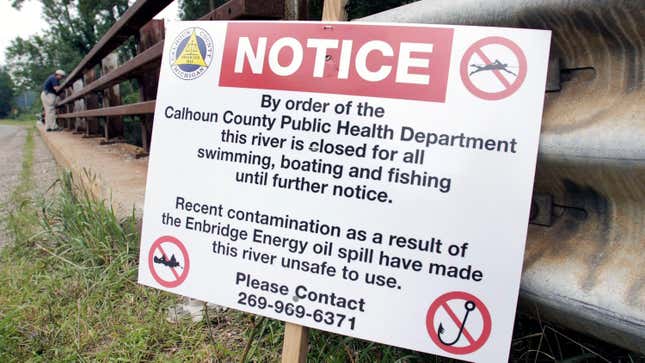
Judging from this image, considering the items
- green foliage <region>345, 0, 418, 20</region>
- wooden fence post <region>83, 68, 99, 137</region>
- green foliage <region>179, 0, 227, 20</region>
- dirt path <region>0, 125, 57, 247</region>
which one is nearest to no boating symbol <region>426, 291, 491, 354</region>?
dirt path <region>0, 125, 57, 247</region>

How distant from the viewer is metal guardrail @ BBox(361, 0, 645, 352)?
0.82 meters

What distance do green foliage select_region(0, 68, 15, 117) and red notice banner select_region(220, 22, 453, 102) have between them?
324 feet

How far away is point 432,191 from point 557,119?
31cm

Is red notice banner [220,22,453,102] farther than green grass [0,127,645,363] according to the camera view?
No

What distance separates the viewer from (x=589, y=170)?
879 millimetres

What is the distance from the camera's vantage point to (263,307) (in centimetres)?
115

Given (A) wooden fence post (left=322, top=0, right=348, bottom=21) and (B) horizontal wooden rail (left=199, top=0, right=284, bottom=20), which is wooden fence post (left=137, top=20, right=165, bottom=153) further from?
(A) wooden fence post (left=322, top=0, right=348, bottom=21)

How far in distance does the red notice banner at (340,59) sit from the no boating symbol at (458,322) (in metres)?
0.47

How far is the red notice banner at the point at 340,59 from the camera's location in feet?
3.31

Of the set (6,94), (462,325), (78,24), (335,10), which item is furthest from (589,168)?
(6,94)

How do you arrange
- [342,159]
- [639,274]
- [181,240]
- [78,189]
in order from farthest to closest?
[78,189], [181,240], [342,159], [639,274]

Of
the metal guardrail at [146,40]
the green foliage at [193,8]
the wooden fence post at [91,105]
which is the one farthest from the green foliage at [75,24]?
the metal guardrail at [146,40]

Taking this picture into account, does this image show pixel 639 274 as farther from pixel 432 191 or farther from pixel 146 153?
pixel 146 153

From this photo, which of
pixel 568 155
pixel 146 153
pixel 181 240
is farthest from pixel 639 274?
pixel 146 153
